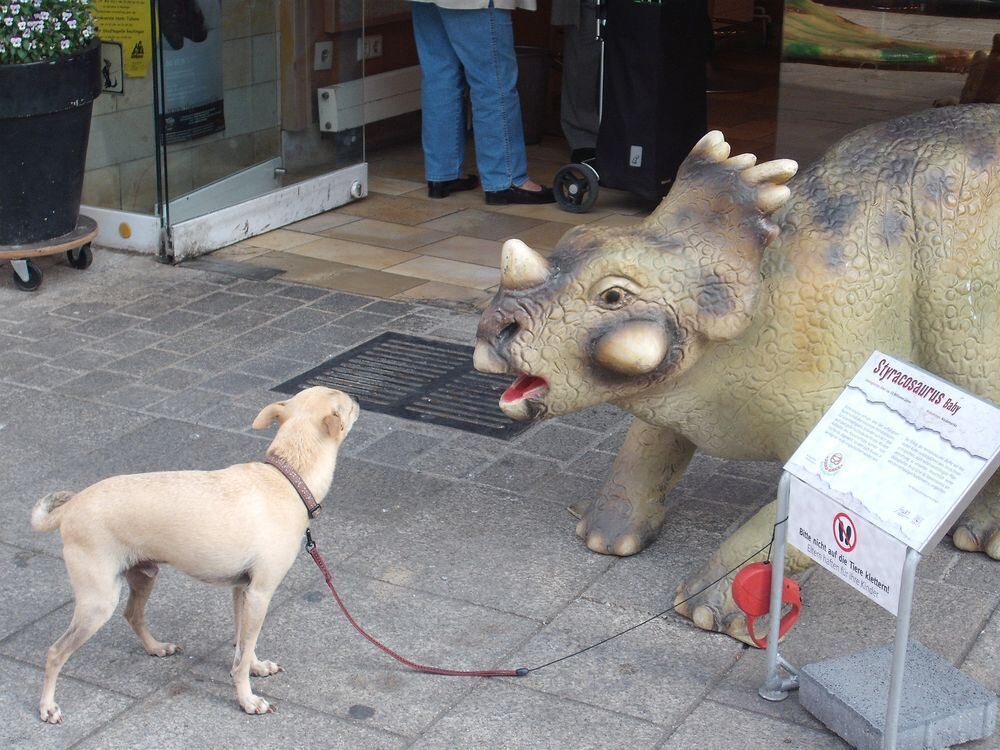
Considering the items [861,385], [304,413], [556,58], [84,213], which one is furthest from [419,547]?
[556,58]

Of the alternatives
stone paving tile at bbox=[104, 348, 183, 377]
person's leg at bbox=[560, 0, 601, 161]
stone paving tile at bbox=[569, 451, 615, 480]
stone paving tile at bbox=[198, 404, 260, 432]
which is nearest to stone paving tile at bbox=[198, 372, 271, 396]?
stone paving tile at bbox=[198, 404, 260, 432]

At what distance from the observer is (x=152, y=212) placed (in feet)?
27.1

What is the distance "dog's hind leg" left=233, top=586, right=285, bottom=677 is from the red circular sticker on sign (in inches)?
65.4

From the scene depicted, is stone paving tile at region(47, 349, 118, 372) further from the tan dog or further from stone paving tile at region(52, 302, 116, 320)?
the tan dog

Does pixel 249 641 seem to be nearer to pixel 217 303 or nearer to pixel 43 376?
pixel 43 376

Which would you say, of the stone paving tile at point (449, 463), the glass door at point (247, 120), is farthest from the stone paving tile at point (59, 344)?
the stone paving tile at point (449, 463)

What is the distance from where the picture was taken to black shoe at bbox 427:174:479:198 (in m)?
9.70

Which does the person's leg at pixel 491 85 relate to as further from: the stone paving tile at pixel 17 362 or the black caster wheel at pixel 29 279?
the stone paving tile at pixel 17 362

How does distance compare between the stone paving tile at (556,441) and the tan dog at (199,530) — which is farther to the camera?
the stone paving tile at (556,441)

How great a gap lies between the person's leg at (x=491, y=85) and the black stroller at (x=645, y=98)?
40 centimetres

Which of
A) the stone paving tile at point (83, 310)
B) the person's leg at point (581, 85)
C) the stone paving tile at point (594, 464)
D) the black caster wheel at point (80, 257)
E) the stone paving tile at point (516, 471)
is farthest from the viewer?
the person's leg at point (581, 85)

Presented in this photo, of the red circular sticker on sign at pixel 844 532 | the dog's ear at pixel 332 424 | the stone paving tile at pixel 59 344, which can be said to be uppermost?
the dog's ear at pixel 332 424

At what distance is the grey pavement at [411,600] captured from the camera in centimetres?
405

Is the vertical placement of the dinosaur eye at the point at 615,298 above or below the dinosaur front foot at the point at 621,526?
above
